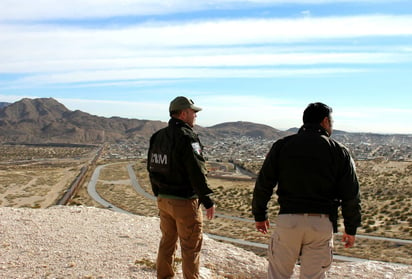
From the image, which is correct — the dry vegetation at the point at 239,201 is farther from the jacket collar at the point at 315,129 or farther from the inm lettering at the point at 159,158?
the jacket collar at the point at 315,129

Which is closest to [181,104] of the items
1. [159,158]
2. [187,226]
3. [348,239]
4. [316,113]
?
[159,158]

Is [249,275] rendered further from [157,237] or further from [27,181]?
[27,181]

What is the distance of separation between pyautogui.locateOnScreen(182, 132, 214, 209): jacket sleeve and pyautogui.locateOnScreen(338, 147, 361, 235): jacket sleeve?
5.02 ft

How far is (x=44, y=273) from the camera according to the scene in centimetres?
627

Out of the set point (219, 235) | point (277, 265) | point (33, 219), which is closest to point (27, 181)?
point (219, 235)

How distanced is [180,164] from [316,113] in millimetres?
1700

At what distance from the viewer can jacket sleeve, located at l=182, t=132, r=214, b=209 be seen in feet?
15.5

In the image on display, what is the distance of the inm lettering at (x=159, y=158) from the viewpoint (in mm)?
4898

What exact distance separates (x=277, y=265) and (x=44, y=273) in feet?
13.2

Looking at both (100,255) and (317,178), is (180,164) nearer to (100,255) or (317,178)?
(317,178)

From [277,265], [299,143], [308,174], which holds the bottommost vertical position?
[277,265]

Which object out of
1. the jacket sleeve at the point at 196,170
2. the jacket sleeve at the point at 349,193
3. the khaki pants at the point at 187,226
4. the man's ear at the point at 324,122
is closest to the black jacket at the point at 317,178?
the jacket sleeve at the point at 349,193

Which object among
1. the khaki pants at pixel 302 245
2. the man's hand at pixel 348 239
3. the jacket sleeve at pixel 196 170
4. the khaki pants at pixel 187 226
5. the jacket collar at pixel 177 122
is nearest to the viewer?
the khaki pants at pixel 302 245

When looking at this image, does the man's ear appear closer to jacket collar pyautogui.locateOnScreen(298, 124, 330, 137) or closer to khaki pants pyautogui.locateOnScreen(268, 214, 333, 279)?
jacket collar pyautogui.locateOnScreen(298, 124, 330, 137)
